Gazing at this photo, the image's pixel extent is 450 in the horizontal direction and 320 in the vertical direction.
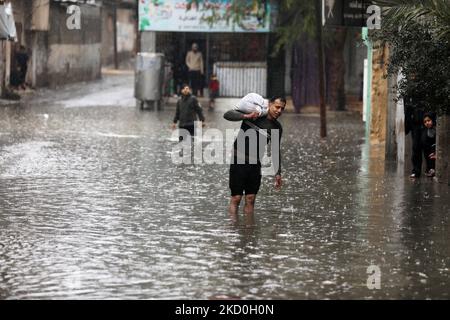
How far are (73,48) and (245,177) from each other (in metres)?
38.9

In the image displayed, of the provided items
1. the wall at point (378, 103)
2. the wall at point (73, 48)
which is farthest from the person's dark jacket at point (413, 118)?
the wall at point (73, 48)

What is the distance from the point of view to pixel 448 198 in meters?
16.3

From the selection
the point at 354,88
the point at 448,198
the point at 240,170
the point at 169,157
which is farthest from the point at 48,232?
the point at 354,88

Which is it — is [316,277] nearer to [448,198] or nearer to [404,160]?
[448,198]

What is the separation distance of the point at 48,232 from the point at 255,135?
2537mm

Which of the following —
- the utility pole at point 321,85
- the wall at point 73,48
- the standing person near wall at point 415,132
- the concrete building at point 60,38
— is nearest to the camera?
the standing person near wall at point 415,132

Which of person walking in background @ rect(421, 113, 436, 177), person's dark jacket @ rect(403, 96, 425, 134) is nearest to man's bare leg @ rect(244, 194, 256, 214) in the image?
person's dark jacket @ rect(403, 96, 425, 134)

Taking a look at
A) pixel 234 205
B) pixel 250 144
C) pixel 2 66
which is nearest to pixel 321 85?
pixel 234 205

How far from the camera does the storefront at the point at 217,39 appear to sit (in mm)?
37719

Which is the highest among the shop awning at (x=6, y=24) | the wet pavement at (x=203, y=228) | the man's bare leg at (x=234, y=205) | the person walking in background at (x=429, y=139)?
the shop awning at (x=6, y=24)

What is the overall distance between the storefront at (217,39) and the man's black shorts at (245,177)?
23.6 meters

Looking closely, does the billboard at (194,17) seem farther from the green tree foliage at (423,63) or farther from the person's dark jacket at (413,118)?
the green tree foliage at (423,63)

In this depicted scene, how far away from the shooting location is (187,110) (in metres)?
24.4

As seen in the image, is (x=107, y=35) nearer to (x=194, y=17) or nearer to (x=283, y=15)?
(x=194, y=17)
